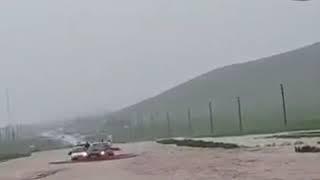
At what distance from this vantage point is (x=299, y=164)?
38969mm

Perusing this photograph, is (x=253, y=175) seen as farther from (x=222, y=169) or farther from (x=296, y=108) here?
(x=296, y=108)

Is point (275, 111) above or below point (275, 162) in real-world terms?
above

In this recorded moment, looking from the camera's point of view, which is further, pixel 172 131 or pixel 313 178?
pixel 172 131

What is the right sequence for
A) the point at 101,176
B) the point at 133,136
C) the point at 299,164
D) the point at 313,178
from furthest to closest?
1. the point at 133,136
2. the point at 101,176
3. the point at 299,164
4. the point at 313,178

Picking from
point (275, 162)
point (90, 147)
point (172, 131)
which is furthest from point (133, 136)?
point (275, 162)

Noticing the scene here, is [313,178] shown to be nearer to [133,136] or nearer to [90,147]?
[90,147]

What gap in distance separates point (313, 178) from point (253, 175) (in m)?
4.95

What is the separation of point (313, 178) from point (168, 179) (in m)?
8.31

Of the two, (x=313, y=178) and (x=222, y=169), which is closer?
(x=313, y=178)

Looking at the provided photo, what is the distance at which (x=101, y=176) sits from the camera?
4159 cm

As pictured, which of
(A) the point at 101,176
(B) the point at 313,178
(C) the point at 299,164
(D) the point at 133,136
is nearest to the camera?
(B) the point at 313,178

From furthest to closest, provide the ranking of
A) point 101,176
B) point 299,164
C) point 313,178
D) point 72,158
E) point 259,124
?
point 259,124 → point 72,158 → point 101,176 → point 299,164 → point 313,178

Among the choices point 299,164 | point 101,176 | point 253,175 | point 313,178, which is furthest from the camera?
point 101,176

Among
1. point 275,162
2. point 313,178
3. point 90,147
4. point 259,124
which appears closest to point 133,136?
point 259,124
